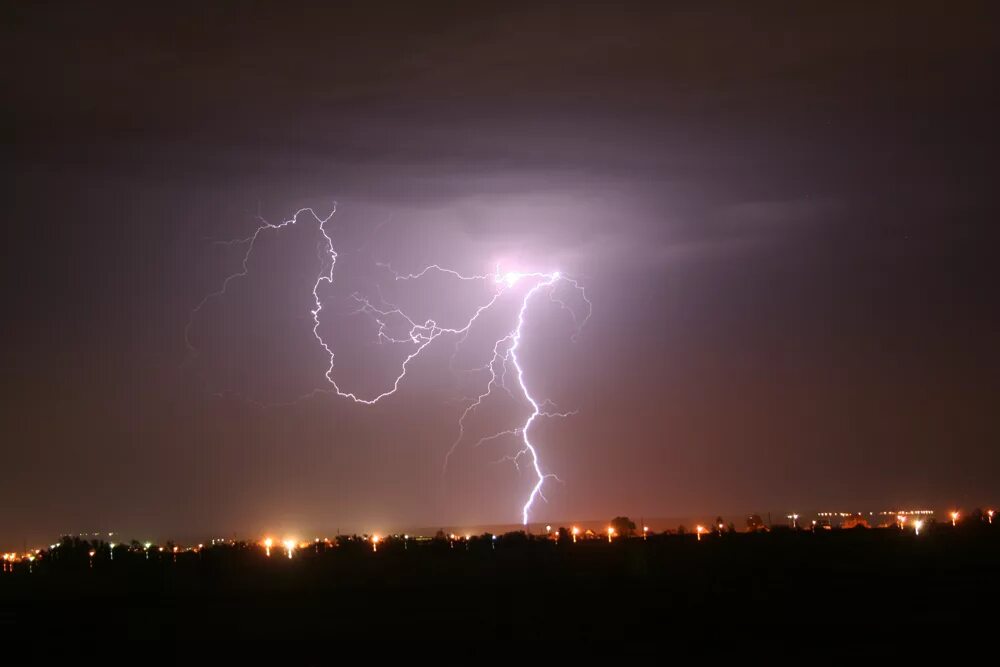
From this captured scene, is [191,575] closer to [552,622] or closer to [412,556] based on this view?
[412,556]

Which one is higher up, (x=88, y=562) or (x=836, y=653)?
(x=88, y=562)

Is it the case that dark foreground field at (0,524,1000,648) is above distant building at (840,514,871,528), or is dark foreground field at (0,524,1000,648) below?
below

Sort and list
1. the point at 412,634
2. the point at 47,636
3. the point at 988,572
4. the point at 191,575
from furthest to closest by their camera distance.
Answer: the point at 191,575
the point at 988,572
the point at 47,636
the point at 412,634

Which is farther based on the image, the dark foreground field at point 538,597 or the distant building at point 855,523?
the distant building at point 855,523

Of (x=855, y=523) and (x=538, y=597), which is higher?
(x=855, y=523)

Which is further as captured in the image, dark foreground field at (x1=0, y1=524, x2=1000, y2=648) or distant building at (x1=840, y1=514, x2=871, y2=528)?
distant building at (x1=840, y1=514, x2=871, y2=528)

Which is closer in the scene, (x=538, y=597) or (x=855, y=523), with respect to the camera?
(x=538, y=597)

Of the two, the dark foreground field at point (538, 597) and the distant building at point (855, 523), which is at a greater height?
the distant building at point (855, 523)

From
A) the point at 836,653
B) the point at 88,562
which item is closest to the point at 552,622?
the point at 836,653
